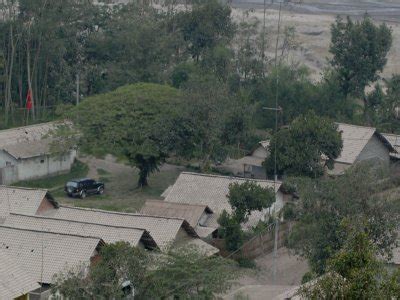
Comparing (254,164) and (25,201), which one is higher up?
(25,201)

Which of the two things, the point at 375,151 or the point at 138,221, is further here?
the point at 375,151

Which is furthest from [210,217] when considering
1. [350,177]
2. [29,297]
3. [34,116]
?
[34,116]

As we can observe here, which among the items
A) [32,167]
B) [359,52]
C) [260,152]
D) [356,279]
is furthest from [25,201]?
[359,52]

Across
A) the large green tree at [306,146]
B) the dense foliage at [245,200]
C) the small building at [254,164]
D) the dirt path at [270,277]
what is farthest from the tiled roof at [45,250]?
the small building at [254,164]

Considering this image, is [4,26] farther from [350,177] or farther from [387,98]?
[350,177]

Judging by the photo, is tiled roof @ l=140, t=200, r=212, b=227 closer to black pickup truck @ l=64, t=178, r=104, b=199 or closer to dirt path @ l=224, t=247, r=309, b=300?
dirt path @ l=224, t=247, r=309, b=300

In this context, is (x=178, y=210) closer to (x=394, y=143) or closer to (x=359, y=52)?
(x=394, y=143)
